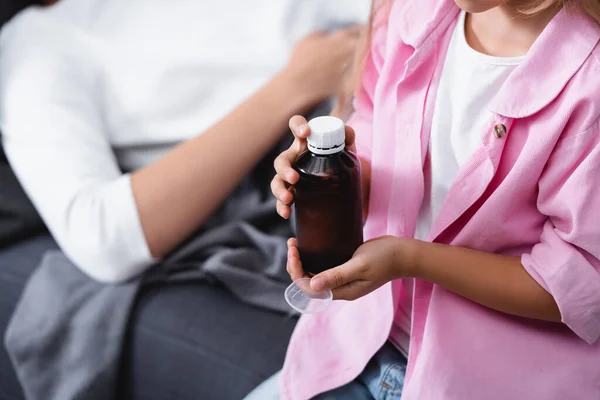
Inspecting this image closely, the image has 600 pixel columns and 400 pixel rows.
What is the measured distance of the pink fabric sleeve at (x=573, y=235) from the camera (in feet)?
2.45

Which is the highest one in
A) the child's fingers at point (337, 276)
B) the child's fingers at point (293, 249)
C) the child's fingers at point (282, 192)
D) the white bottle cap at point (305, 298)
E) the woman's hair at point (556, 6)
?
the woman's hair at point (556, 6)

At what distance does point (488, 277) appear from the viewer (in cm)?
82

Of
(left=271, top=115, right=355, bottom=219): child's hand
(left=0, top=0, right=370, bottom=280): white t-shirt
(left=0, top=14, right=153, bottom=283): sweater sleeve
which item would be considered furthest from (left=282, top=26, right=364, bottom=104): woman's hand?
(left=271, top=115, right=355, bottom=219): child's hand

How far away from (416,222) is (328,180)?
241mm

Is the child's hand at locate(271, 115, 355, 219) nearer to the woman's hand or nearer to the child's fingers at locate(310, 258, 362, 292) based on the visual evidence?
the child's fingers at locate(310, 258, 362, 292)

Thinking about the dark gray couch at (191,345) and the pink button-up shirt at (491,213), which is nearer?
the pink button-up shirt at (491,213)

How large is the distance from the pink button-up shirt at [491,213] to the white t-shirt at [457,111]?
0.01 metres

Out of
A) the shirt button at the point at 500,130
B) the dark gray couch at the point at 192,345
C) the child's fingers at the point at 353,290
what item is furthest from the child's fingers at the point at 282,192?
the dark gray couch at the point at 192,345

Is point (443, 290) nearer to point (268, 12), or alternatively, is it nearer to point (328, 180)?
point (328, 180)

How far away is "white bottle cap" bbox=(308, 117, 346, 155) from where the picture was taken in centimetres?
70

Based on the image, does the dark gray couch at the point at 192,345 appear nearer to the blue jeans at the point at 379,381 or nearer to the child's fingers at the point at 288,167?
the blue jeans at the point at 379,381

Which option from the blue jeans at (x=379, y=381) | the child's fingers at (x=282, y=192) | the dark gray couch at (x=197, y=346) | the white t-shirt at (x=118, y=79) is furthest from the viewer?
the white t-shirt at (x=118, y=79)

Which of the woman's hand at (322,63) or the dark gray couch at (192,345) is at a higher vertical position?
the woman's hand at (322,63)

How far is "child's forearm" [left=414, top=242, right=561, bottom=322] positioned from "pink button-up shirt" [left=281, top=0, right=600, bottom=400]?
2cm
